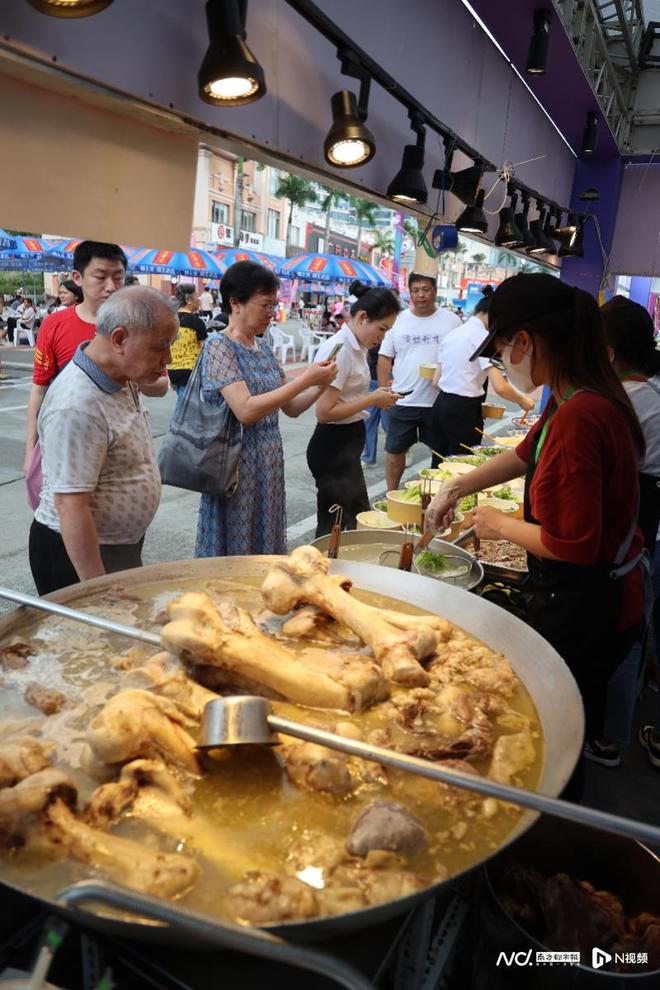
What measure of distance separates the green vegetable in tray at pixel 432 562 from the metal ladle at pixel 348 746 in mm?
1582

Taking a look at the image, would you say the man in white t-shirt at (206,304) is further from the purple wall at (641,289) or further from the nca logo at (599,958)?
the nca logo at (599,958)

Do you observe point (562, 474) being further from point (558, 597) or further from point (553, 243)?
point (553, 243)

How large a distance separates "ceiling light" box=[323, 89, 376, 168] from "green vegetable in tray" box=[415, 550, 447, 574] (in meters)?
2.79

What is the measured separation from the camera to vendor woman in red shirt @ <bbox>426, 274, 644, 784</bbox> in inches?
86.7

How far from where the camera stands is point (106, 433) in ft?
8.09

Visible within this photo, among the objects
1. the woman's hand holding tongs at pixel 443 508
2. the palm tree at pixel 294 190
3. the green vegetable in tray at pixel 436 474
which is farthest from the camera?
the palm tree at pixel 294 190

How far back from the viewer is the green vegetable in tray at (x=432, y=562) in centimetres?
286

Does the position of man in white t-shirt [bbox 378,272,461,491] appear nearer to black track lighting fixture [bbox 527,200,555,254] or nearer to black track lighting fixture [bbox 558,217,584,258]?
black track lighting fixture [bbox 527,200,555,254]

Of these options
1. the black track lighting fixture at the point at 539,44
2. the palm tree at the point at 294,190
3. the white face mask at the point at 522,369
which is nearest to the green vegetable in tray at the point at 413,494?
the white face mask at the point at 522,369

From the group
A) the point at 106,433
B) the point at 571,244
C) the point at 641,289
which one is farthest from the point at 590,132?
the point at 106,433

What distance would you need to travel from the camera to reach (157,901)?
31.7 inches

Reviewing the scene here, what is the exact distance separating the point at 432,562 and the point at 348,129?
2907 mm

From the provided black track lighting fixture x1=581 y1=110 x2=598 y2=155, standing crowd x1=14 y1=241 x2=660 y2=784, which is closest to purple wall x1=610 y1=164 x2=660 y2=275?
black track lighting fixture x1=581 y1=110 x2=598 y2=155

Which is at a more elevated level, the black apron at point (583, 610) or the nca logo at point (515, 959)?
the black apron at point (583, 610)
